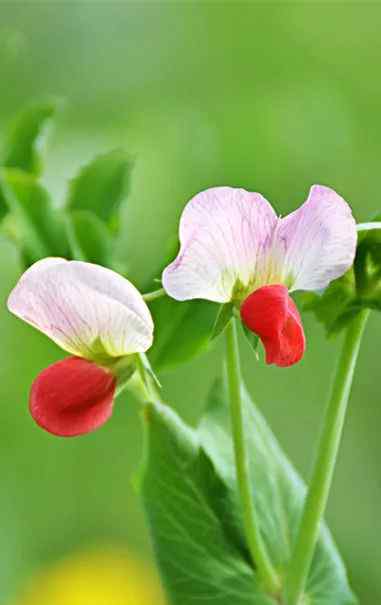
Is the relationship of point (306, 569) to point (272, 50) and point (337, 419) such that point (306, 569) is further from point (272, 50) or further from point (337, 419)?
point (272, 50)

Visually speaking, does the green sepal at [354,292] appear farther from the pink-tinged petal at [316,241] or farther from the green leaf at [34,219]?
the green leaf at [34,219]

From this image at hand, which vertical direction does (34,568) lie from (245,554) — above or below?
below

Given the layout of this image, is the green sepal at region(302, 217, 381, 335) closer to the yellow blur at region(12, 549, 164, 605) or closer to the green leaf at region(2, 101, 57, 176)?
the green leaf at region(2, 101, 57, 176)

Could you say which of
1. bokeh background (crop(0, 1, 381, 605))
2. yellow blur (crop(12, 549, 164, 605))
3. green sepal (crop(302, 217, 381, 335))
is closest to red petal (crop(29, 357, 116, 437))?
green sepal (crop(302, 217, 381, 335))

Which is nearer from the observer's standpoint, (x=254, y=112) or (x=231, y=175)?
(x=231, y=175)

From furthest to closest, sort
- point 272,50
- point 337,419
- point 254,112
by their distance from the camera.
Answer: point 272,50
point 254,112
point 337,419

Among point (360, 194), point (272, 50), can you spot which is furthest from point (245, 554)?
point (272, 50)

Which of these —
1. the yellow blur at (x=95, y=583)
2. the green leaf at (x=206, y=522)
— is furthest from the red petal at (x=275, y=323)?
the yellow blur at (x=95, y=583)
